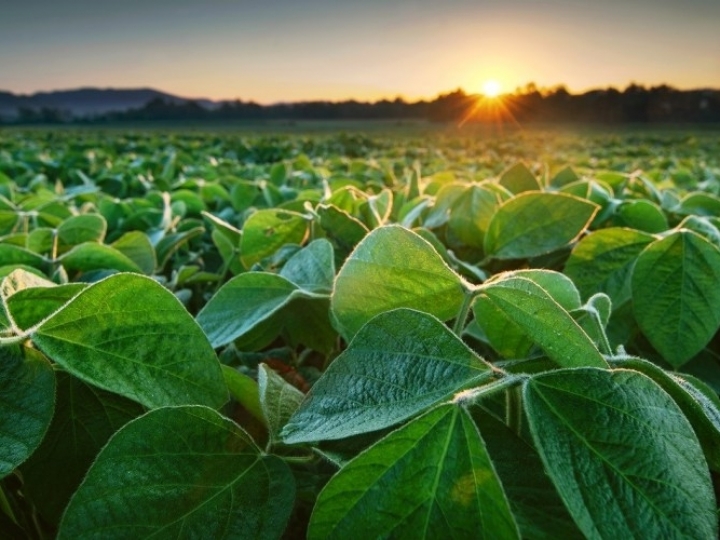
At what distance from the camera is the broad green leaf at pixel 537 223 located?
90cm

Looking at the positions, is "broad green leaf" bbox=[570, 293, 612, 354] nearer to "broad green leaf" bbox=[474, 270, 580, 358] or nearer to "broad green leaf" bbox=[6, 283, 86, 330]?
"broad green leaf" bbox=[474, 270, 580, 358]

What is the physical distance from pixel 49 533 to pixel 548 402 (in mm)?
462

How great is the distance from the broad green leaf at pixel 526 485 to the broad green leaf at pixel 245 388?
0.21 m

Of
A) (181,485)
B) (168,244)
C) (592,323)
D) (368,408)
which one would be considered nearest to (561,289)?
(592,323)

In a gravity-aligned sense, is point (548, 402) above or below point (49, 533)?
above

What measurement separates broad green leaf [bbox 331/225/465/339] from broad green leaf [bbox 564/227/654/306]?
391mm

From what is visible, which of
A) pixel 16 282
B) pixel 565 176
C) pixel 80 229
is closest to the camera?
pixel 16 282

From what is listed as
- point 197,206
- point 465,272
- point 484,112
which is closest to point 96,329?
point 465,272

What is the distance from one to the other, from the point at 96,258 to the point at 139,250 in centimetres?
11

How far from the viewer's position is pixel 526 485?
0.44 m

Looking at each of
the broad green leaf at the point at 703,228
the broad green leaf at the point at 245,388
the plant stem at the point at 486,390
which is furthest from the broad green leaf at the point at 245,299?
the broad green leaf at the point at 703,228

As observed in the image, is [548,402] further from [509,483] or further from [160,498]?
[160,498]

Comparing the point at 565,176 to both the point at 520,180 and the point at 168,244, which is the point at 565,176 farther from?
the point at 168,244

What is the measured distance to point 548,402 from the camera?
0.42m
